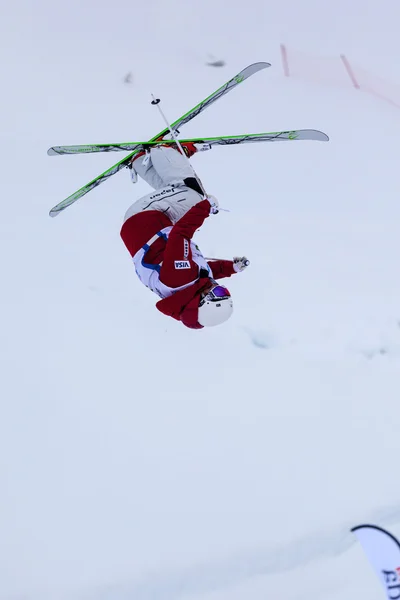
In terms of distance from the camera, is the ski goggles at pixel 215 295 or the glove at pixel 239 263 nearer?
the ski goggles at pixel 215 295

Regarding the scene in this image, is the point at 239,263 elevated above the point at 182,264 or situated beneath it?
elevated above

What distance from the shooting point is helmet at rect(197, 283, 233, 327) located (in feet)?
11.3

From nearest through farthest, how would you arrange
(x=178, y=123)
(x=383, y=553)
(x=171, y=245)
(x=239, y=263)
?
(x=171, y=245) → (x=239, y=263) → (x=178, y=123) → (x=383, y=553)

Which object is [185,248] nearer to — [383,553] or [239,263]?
[239,263]

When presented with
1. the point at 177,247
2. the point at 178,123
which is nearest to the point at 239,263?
the point at 177,247

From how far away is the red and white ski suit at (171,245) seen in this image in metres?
3.40

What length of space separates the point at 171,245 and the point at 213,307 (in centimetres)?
41

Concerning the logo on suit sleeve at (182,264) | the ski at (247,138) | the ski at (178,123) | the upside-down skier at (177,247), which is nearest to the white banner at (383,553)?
the upside-down skier at (177,247)

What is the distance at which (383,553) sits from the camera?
14.8 feet

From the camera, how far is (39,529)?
15.6 ft

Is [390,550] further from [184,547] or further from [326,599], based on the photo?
[184,547]

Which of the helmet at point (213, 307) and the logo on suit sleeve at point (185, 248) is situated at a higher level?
the logo on suit sleeve at point (185, 248)

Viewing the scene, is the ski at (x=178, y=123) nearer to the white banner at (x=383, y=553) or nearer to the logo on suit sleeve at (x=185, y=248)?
the logo on suit sleeve at (x=185, y=248)

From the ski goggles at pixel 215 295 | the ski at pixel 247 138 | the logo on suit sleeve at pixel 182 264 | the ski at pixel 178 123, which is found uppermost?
the ski at pixel 178 123
